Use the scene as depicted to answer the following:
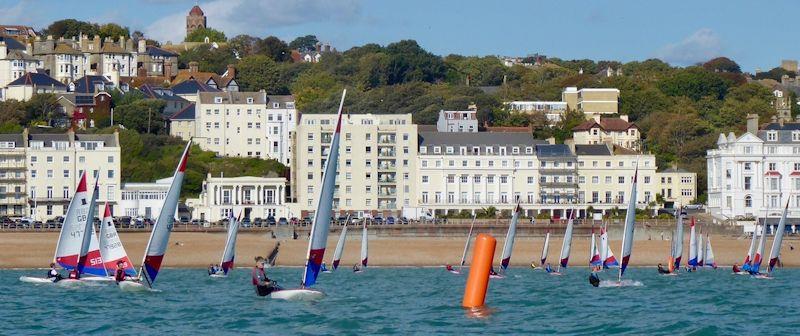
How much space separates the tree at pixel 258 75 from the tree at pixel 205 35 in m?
43.5

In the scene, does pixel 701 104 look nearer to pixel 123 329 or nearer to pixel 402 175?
pixel 402 175

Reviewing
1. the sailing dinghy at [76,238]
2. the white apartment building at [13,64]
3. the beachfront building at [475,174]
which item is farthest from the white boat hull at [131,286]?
the white apartment building at [13,64]

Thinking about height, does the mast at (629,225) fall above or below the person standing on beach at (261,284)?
above

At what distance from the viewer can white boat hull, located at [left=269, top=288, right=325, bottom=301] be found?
1727 inches

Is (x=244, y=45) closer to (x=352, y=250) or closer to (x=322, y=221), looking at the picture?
(x=352, y=250)

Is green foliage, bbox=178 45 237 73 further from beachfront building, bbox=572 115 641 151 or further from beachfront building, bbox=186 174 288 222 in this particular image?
beachfront building, bbox=186 174 288 222

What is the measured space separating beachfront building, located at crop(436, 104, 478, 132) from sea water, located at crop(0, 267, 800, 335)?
58.1 m

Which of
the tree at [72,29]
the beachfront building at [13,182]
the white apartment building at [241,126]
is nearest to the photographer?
the beachfront building at [13,182]

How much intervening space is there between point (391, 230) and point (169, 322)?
168 ft

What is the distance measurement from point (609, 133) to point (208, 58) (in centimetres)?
5295

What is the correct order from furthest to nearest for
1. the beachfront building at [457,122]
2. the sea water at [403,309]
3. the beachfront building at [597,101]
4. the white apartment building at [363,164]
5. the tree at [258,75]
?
the tree at [258,75], the beachfront building at [597,101], the beachfront building at [457,122], the white apartment building at [363,164], the sea water at [403,309]

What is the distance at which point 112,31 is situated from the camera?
163250mm

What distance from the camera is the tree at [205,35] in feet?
634

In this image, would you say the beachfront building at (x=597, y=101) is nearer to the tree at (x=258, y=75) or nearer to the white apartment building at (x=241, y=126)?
the tree at (x=258, y=75)
